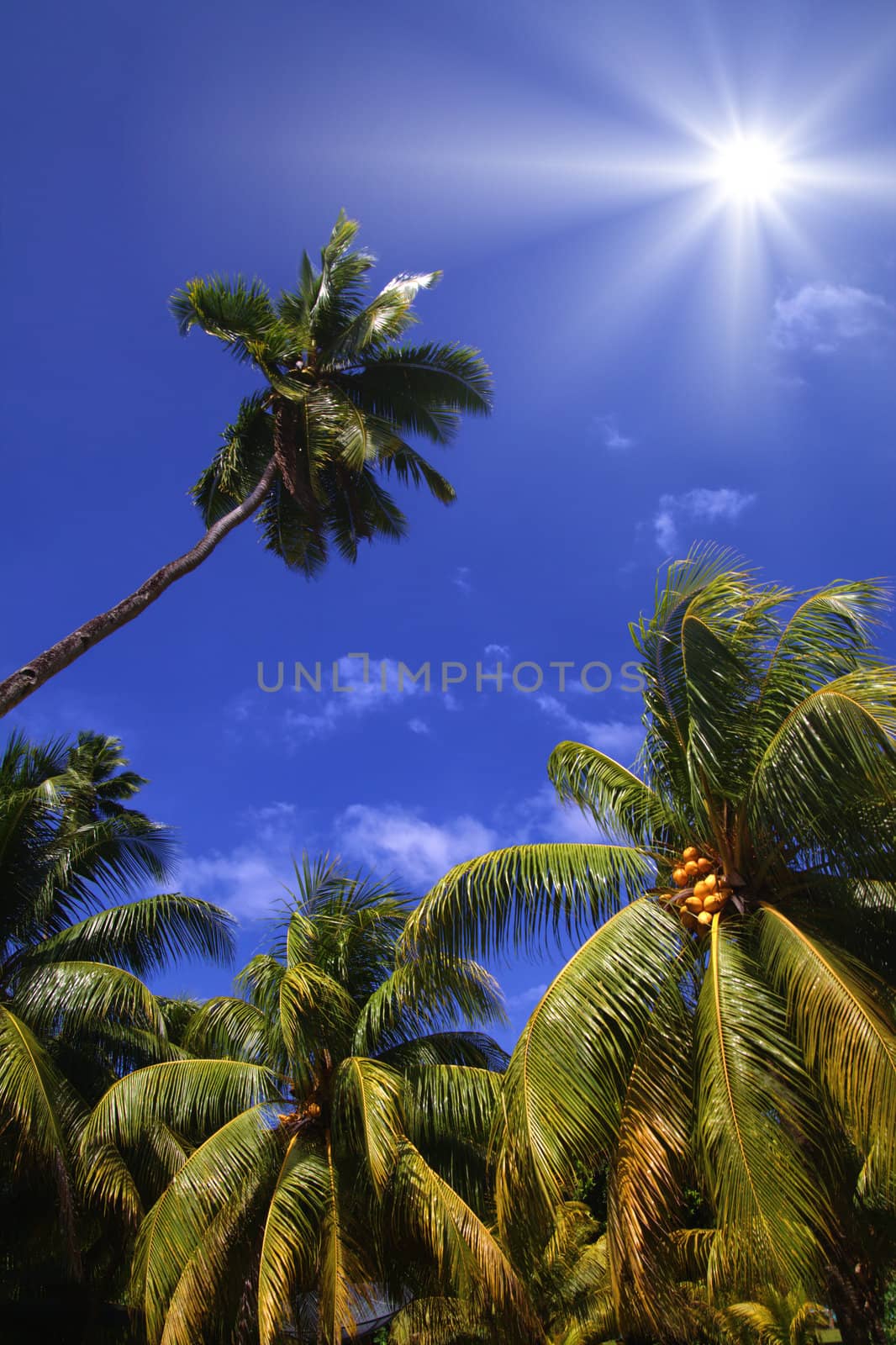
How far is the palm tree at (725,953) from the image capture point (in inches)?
288

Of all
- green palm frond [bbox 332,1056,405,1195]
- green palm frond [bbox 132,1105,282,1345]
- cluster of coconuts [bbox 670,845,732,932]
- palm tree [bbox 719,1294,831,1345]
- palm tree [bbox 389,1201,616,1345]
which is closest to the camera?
cluster of coconuts [bbox 670,845,732,932]

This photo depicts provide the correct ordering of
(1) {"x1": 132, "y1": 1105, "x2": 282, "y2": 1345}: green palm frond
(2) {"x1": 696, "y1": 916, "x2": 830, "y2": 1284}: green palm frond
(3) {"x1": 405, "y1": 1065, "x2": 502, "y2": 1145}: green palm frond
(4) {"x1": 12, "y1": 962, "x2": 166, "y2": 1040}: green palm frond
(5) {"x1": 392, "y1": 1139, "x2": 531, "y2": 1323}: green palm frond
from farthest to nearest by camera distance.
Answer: (4) {"x1": 12, "y1": 962, "x2": 166, "y2": 1040}: green palm frond → (3) {"x1": 405, "y1": 1065, "x2": 502, "y2": 1145}: green palm frond → (1) {"x1": 132, "y1": 1105, "x2": 282, "y2": 1345}: green palm frond → (5) {"x1": 392, "y1": 1139, "x2": 531, "y2": 1323}: green palm frond → (2) {"x1": 696, "y1": 916, "x2": 830, "y2": 1284}: green palm frond

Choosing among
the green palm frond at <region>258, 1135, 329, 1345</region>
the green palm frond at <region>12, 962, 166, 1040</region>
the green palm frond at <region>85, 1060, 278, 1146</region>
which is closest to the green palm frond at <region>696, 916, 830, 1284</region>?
the green palm frond at <region>258, 1135, 329, 1345</region>

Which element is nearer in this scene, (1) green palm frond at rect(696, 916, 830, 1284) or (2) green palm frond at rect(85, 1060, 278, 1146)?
(1) green palm frond at rect(696, 916, 830, 1284)

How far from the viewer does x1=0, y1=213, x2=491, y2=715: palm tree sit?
15555 millimetres

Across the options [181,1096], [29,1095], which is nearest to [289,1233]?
[181,1096]

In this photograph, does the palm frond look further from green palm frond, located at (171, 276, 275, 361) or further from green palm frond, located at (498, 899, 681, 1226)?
green palm frond, located at (171, 276, 275, 361)

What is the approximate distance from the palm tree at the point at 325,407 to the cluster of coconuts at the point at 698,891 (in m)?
8.26

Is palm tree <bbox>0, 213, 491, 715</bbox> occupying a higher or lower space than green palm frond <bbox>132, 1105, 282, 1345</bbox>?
higher

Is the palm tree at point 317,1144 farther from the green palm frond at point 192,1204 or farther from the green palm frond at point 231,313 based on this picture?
the green palm frond at point 231,313

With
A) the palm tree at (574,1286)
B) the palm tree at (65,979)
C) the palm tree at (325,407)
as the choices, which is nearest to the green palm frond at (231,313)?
the palm tree at (325,407)

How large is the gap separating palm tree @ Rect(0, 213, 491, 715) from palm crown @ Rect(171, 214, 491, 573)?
2 cm

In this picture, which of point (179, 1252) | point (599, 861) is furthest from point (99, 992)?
point (599, 861)

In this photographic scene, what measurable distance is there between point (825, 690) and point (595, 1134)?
401 cm
